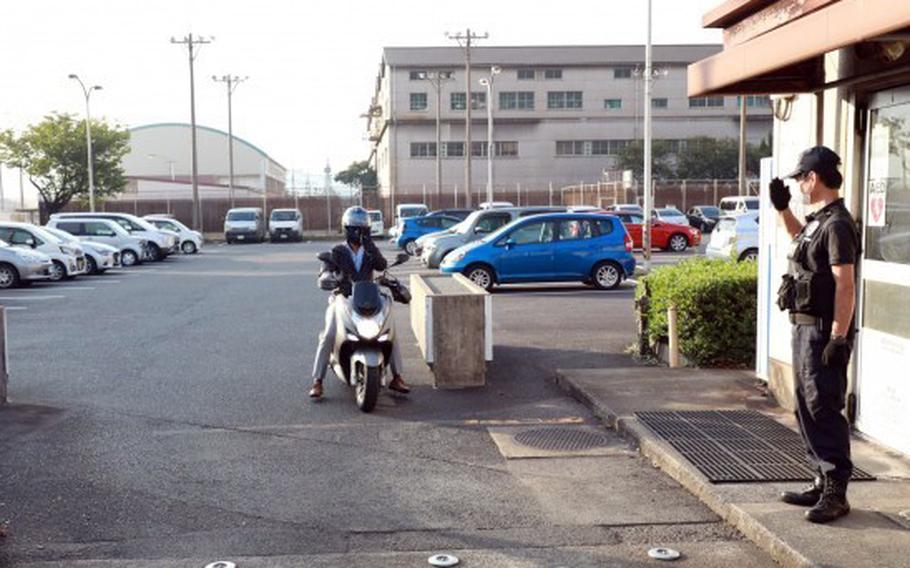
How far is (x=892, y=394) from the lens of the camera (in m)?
6.70

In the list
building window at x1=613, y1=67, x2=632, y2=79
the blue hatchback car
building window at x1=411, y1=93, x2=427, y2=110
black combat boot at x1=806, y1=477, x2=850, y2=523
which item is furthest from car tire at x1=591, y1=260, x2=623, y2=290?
building window at x1=613, y1=67, x2=632, y2=79

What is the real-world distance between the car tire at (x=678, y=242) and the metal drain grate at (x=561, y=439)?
2760 cm

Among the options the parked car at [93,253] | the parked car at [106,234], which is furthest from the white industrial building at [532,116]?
the parked car at [93,253]

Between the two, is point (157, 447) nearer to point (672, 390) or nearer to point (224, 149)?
point (672, 390)

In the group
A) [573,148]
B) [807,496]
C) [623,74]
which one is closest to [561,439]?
[807,496]

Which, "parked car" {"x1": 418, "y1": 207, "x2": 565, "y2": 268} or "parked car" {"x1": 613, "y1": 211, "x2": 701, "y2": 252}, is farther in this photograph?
"parked car" {"x1": 613, "y1": 211, "x2": 701, "y2": 252}

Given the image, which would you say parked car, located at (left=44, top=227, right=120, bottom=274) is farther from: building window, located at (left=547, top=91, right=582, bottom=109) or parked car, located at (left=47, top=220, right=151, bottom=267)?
building window, located at (left=547, top=91, right=582, bottom=109)

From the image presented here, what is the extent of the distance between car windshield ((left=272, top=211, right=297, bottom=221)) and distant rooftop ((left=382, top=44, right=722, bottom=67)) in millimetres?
30213

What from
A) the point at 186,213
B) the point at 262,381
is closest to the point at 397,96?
the point at 186,213

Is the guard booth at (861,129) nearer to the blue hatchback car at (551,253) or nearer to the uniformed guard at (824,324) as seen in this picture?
the uniformed guard at (824,324)

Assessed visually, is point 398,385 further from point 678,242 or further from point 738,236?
point 678,242

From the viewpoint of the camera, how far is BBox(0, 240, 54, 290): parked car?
74.7ft

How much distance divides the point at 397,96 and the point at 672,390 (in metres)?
71.3

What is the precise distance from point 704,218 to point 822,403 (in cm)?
4651
